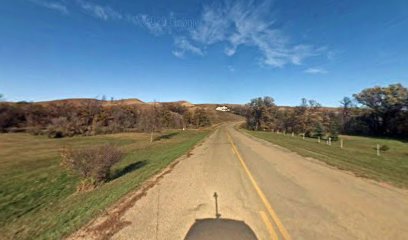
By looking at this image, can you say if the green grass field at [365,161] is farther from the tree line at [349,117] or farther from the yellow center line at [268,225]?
the tree line at [349,117]

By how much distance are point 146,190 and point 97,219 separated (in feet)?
8.26

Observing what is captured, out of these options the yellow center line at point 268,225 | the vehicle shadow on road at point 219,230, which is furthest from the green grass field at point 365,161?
the vehicle shadow on road at point 219,230

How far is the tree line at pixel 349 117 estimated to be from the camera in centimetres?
5881

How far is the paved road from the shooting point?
502 centimetres

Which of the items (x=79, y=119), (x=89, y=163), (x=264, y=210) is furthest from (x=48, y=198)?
(x=79, y=119)

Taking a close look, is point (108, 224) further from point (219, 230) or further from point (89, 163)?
point (89, 163)

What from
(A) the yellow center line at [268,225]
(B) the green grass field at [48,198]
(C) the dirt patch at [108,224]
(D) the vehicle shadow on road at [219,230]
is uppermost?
(A) the yellow center line at [268,225]

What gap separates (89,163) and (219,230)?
9715 millimetres

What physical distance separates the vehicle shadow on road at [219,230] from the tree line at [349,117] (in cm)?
5185

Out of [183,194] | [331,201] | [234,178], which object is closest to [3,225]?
[183,194]

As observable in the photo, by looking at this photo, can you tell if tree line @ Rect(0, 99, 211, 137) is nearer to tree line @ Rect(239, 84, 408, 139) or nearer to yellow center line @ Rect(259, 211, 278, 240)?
tree line @ Rect(239, 84, 408, 139)

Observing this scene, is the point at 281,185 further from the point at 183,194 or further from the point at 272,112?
the point at 272,112

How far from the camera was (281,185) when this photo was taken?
8.81 m

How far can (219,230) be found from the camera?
16.8 ft
